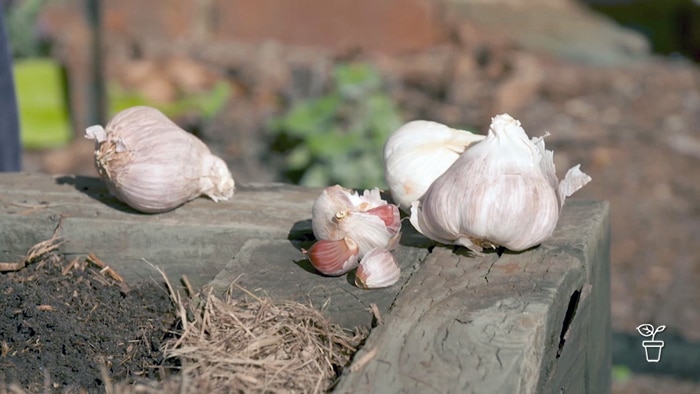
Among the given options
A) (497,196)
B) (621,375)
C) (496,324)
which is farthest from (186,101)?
(496,324)

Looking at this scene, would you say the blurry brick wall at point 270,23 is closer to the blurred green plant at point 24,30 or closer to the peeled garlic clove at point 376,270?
the blurred green plant at point 24,30

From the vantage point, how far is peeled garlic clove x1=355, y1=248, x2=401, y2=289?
151 cm

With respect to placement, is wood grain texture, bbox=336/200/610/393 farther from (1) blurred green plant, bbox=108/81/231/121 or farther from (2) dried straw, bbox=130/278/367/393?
(1) blurred green plant, bbox=108/81/231/121

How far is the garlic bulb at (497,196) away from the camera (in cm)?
154

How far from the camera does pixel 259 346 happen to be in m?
1.41

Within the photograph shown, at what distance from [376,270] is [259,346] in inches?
8.5

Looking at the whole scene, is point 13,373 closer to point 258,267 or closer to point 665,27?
point 258,267

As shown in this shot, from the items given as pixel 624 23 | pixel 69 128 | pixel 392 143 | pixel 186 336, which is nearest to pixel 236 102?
pixel 69 128

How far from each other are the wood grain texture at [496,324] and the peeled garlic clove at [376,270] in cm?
3

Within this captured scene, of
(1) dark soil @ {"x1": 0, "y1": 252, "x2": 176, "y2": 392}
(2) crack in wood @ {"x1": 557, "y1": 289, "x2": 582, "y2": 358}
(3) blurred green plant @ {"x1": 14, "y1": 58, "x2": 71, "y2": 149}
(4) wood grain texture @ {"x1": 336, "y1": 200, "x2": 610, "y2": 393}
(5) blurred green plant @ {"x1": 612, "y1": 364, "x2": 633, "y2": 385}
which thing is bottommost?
(5) blurred green plant @ {"x1": 612, "y1": 364, "x2": 633, "y2": 385}

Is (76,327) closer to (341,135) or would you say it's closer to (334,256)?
(334,256)

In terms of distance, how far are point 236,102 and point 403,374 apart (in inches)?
131

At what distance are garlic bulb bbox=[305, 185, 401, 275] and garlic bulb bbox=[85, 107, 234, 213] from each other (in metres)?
0.31

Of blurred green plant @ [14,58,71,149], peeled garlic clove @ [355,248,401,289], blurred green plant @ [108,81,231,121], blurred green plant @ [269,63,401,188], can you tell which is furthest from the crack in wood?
blurred green plant @ [14,58,71,149]
